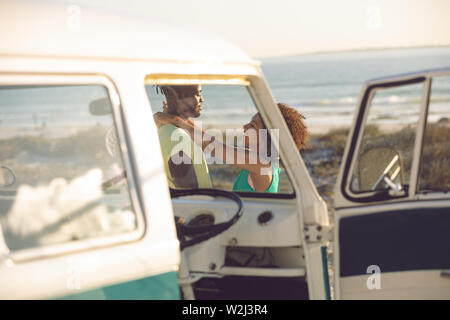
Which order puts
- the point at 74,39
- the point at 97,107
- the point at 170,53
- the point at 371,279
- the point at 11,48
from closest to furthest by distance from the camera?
the point at 11,48 → the point at 74,39 → the point at 97,107 → the point at 170,53 → the point at 371,279

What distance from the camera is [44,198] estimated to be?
216 cm

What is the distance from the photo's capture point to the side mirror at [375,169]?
3.05m

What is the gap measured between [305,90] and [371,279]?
5857 cm

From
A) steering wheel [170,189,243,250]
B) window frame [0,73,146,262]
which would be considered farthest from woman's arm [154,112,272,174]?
window frame [0,73,146,262]

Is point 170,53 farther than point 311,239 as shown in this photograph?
No

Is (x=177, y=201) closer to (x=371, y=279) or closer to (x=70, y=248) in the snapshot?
(x=371, y=279)

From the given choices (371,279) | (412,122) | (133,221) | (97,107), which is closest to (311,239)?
(371,279)

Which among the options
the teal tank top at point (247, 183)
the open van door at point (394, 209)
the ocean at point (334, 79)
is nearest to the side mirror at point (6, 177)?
→ the teal tank top at point (247, 183)

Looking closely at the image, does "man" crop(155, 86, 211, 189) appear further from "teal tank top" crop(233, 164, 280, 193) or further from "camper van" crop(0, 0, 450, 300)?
"teal tank top" crop(233, 164, 280, 193)

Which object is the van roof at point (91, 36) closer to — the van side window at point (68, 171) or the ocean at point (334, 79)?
the van side window at point (68, 171)

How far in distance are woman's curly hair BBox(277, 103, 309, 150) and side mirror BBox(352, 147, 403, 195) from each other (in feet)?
3.17

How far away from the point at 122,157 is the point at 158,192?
18 centimetres

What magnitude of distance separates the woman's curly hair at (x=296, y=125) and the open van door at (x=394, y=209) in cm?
91

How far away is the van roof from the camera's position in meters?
1.98
